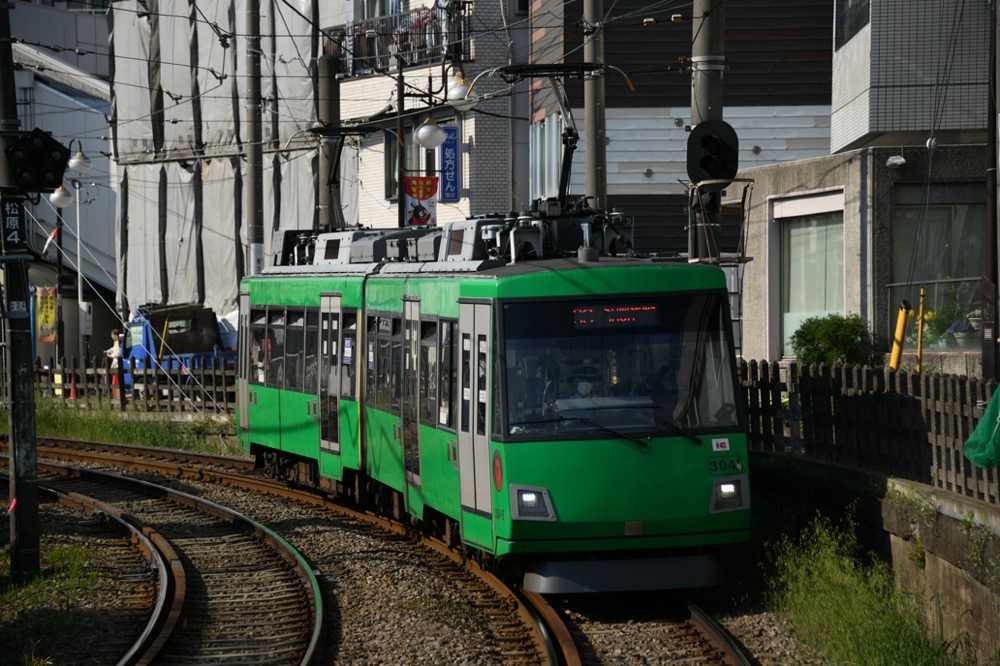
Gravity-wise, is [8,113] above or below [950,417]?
above

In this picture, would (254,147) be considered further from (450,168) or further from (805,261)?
(450,168)

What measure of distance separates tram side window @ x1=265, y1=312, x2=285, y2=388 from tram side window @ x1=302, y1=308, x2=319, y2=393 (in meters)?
0.97

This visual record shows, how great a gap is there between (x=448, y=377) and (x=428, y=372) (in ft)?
2.33

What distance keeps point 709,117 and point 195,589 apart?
626 centimetres

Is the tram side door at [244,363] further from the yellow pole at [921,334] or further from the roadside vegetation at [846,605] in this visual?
the roadside vegetation at [846,605]

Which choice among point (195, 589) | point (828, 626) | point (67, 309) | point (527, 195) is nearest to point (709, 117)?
point (828, 626)

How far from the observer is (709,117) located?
539 inches

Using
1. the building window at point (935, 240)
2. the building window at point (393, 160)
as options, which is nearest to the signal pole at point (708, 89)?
the building window at point (935, 240)

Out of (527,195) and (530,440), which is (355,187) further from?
(530,440)

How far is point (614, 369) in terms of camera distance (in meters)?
11.5

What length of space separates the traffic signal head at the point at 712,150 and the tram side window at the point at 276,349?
753 cm

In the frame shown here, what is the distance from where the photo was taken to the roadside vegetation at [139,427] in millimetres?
27734

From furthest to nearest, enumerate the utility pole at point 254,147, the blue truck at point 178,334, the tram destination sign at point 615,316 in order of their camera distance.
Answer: the blue truck at point 178,334
the utility pole at point 254,147
the tram destination sign at point 615,316

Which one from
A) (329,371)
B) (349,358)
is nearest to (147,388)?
(329,371)
